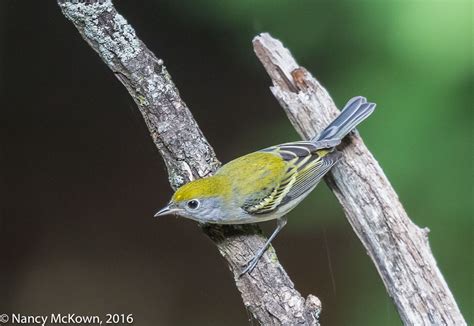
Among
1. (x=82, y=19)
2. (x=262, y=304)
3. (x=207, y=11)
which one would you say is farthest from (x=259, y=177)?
(x=207, y=11)

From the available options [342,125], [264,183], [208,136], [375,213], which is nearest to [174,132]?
[264,183]

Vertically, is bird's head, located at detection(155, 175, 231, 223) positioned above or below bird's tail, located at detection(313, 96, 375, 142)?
below

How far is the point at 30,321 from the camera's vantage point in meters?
3.95

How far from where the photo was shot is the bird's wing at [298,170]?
301 cm

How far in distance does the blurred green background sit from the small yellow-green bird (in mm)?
1067

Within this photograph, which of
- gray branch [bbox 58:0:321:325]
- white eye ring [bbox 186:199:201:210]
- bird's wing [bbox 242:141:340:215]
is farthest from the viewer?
bird's wing [bbox 242:141:340:215]

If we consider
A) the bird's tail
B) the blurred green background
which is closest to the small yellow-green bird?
the bird's tail

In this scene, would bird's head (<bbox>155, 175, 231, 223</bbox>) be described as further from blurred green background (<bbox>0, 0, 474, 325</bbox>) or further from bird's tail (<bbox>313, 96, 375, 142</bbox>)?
blurred green background (<bbox>0, 0, 474, 325</bbox>)

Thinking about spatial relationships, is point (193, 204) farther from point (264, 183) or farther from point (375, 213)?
point (375, 213)

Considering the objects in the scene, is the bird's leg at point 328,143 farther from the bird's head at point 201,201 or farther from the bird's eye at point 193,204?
the bird's eye at point 193,204

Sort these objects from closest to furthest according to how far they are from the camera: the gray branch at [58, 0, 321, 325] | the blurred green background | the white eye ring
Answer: the gray branch at [58, 0, 321, 325], the white eye ring, the blurred green background

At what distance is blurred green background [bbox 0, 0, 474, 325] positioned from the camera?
4133mm

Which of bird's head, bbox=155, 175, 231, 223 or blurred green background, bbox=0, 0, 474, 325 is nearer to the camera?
bird's head, bbox=155, 175, 231, 223

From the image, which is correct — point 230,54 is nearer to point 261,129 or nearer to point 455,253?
point 261,129
